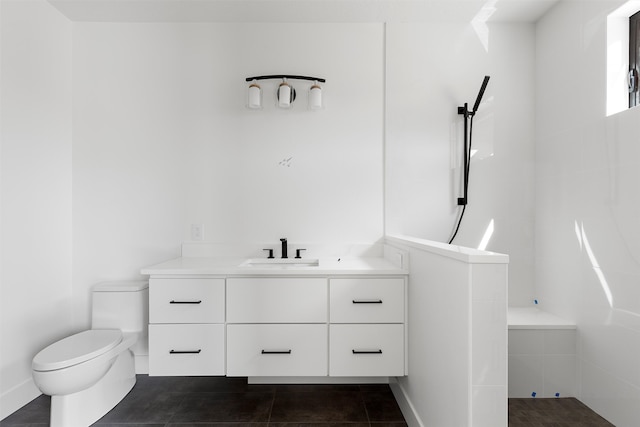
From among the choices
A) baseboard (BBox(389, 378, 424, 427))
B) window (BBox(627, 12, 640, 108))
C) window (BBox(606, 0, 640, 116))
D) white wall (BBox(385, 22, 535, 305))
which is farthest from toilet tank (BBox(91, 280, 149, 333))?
window (BBox(627, 12, 640, 108))

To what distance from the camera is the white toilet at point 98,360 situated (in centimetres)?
156

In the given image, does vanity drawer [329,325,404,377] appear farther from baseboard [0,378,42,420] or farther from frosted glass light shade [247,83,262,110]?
baseboard [0,378,42,420]

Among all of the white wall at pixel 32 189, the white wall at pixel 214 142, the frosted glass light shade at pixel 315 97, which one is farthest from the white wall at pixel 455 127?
the white wall at pixel 32 189

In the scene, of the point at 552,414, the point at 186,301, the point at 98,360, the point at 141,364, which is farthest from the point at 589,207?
the point at 141,364

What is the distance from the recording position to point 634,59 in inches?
70.6

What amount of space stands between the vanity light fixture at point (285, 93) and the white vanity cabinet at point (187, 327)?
3.89 feet

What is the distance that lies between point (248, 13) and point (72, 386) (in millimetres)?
2318

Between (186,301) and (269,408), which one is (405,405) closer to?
(269,408)

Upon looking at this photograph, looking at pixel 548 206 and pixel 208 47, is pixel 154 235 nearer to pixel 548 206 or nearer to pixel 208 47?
pixel 208 47

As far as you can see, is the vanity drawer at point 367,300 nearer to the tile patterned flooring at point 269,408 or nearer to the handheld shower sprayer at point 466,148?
the tile patterned flooring at point 269,408

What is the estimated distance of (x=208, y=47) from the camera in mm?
2318

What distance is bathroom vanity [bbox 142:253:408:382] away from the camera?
5.79 ft

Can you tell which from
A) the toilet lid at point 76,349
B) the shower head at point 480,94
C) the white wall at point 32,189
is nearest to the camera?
the toilet lid at point 76,349

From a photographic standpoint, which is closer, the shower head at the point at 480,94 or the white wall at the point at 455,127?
the shower head at the point at 480,94
